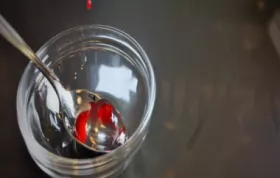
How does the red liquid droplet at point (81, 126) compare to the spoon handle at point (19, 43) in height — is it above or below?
below

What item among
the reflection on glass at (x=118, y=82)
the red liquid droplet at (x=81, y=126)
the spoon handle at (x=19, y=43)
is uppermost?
the spoon handle at (x=19, y=43)

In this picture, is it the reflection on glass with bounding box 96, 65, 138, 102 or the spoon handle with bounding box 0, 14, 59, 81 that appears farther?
the reflection on glass with bounding box 96, 65, 138, 102

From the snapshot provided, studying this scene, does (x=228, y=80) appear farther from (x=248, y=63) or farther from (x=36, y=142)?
(x=36, y=142)

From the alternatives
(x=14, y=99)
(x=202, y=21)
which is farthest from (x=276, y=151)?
(x=14, y=99)

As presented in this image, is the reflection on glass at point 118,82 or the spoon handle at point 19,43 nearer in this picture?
the spoon handle at point 19,43

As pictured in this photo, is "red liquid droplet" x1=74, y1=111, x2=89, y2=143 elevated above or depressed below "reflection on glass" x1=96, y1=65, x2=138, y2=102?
below

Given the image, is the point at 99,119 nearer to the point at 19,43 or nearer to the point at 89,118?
the point at 89,118
